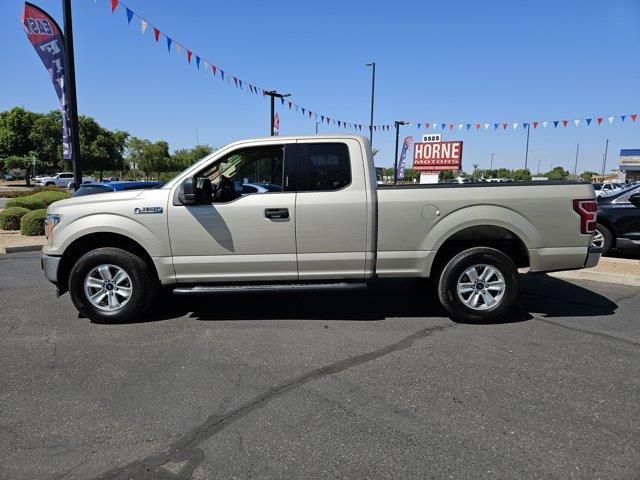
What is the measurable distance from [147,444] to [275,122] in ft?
76.5

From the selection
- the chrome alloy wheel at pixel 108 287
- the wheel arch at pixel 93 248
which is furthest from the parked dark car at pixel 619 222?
the chrome alloy wheel at pixel 108 287

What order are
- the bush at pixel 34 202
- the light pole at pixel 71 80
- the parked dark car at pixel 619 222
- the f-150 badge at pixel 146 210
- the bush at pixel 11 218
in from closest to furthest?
the f-150 badge at pixel 146 210 < the parked dark car at pixel 619 222 < the light pole at pixel 71 80 < the bush at pixel 11 218 < the bush at pixel 34 202

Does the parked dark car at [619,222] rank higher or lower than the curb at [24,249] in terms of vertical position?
higher

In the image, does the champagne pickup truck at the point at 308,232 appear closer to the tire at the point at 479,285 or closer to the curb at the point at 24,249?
the tire at the point at 479,285

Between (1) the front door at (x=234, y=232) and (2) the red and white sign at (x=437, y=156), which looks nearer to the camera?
(1) the front door at (x=234, y=232)

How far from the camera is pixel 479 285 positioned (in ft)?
17.1

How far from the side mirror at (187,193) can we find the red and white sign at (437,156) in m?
20.1

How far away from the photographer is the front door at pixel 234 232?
5.03 metres

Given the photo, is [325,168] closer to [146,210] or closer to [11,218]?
[146,210]

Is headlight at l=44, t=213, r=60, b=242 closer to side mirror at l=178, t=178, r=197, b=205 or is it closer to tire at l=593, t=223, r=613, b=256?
side mirror at l=178, t=178, r=197, b=205

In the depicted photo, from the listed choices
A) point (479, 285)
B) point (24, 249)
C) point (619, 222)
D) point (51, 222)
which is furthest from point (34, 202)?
point (619, 222)

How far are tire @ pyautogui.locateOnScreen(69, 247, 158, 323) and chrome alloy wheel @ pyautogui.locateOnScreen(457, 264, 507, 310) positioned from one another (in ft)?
11.3

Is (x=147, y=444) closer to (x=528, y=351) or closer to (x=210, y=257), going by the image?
(x=210, y=257)

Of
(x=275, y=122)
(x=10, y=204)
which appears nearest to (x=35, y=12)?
(x=10, y=204)
